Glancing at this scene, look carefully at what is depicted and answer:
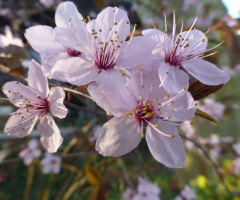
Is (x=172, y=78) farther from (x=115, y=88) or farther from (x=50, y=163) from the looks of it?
(x=50, y=163)

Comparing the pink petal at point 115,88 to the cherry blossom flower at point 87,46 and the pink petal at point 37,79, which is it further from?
the pink petal at point 37,79

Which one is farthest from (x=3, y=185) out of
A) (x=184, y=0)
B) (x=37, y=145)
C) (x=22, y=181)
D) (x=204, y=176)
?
(x=184, y=0)

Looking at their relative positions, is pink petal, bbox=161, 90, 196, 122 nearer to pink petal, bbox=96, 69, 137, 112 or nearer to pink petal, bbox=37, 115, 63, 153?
pink petal, bbox=96, 69, 137, 112

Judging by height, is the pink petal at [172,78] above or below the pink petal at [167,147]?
above

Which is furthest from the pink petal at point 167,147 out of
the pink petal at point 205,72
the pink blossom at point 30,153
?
the pink blossom at point 30,153

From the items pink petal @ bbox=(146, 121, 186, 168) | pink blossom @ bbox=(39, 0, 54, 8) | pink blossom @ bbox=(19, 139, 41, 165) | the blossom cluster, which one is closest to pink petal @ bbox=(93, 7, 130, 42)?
the blossom cluster

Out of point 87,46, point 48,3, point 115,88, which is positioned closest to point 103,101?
point 115,88
